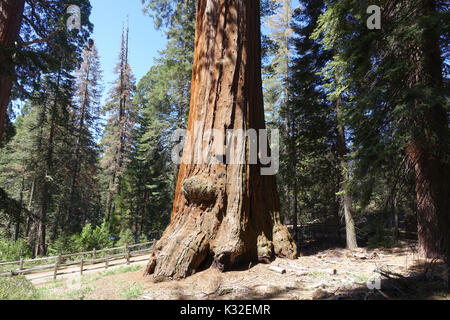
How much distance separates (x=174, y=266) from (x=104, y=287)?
1320 mm

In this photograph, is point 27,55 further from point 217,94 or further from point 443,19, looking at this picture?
point 443,19

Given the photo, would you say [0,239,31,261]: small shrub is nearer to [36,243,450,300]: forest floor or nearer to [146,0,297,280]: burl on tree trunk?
[36,243,450,300]: forest floor

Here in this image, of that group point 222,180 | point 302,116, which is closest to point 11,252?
point 222,180

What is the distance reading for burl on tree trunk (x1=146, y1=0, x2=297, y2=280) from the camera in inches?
185

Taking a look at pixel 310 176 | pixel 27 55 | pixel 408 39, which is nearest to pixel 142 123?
pixel 310 176

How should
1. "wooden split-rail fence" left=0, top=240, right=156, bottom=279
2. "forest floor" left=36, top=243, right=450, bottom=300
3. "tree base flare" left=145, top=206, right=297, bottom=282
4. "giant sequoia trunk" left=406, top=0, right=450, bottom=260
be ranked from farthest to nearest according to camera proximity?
"wooden split-rail fence" left=0, top=240, right=156, bottom=279 < "tree base flare" left=145, top=206, right=297, bottom=282 < "giant sequoia trunk" left=406, top=0, right=450, bottom=260 < "forest floor" left=36, top=243, right=450, bottom=300

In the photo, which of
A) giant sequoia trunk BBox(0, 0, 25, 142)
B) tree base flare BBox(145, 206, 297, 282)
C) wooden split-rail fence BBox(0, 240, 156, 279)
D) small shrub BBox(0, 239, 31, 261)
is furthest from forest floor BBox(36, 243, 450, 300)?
small shrub BBox(0, 239, 31, 261)

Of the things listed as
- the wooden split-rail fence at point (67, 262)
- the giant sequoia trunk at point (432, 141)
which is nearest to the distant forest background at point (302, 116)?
the giant sequoia trunk at point (432, 141)

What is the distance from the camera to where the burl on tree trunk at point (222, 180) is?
15.5 ft

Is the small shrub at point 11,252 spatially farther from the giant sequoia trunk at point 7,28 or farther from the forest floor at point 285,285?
the forest floor at point 285,285

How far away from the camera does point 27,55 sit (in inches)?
217

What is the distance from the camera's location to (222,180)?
516cm

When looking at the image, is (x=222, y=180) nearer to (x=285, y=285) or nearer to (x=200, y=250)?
(x=200, y=250)

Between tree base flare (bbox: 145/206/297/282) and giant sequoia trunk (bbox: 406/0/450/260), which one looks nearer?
giant sequoia trunk (bbox: 406/0/450/260)
